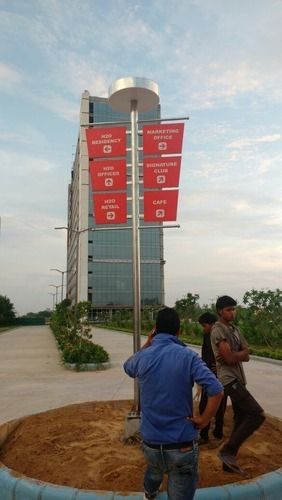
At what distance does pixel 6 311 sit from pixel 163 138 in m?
69.4

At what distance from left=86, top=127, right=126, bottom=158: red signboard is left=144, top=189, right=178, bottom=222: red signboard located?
2.52 ft

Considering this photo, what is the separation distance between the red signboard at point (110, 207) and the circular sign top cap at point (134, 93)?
1282 mm

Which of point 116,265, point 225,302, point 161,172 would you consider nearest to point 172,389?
point 225,302

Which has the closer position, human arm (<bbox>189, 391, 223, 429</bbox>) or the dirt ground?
human arm (<bbox>189, 391, 223, 429</bbox>)

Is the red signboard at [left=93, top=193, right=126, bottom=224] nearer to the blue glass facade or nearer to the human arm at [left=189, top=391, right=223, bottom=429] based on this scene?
the human arm at [left=189, top=391, right=223, bottom=429]

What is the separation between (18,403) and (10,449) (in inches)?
135

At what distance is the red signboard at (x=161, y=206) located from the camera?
5.80m

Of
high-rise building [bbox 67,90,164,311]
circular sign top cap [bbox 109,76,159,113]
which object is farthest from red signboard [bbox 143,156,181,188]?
high-rise building [bbox 67,90,164,311]

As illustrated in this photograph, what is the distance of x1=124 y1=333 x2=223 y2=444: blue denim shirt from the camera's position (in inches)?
97.2

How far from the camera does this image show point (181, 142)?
5848 millimetres

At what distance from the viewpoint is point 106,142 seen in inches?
235

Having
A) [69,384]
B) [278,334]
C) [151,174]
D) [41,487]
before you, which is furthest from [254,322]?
[41,487]

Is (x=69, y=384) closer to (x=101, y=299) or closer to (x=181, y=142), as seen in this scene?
(x=181, y=142)

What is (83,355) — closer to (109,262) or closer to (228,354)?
(228,354)
